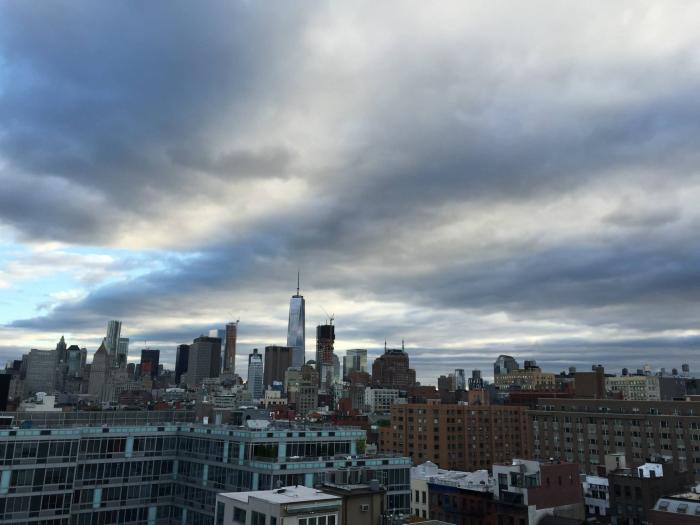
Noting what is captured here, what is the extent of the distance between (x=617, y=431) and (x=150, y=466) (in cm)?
12419

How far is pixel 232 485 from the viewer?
78.3m

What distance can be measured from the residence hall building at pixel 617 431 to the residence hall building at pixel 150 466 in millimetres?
93195

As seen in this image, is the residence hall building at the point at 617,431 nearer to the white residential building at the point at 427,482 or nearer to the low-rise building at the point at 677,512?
the white residential building at the point at 427,482

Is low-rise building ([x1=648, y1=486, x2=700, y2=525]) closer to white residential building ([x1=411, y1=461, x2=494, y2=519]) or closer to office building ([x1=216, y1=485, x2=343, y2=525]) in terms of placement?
white residential building ([x1=411, y1=461, x2=494, y2=519])

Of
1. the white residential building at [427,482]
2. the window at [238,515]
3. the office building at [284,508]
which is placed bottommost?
the white residential building at [427,482]

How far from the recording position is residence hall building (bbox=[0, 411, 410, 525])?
7444 cm

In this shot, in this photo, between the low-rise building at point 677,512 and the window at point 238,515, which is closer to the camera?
the window at point 238,515

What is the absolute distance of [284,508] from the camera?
40406mm

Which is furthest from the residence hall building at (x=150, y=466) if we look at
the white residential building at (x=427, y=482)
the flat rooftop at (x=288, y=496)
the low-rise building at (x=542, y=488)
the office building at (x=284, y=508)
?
the office building at (x=284, y=508)

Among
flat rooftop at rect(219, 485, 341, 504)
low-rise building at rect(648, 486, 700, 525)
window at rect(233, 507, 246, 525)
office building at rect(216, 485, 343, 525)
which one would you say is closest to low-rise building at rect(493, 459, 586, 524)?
low-rise building at rect(648, 486, 700, 525)

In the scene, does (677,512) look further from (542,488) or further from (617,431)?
(617,431)

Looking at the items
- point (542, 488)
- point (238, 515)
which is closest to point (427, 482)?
point (542, 488)

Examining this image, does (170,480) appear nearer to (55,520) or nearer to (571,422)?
(55,520)

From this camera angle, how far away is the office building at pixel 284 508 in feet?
134
